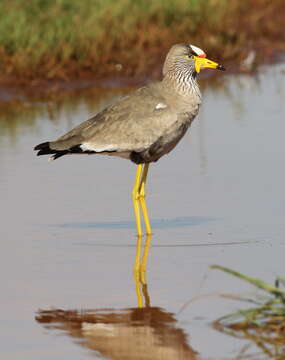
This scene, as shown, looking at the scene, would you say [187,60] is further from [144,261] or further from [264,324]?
[264,324]

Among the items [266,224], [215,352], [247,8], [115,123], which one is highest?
[247,8]

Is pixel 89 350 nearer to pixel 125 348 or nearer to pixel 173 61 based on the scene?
pixel 125 348

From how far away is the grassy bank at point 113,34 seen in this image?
45.1 ft

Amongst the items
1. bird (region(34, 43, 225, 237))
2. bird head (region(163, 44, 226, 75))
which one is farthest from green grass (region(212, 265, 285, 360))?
bird head (region(163, 44, 226, 75))

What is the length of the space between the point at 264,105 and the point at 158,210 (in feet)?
A: 13.1

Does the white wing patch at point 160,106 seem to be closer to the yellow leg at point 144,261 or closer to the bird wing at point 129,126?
the bird wing at point 129,126

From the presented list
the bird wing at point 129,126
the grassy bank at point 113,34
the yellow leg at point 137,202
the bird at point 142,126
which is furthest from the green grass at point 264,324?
the grassy bank at point 113,34

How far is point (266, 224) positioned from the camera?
8375 millimetres

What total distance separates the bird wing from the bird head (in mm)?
366

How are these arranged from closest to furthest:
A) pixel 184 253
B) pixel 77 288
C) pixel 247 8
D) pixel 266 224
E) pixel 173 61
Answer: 1. pixel 77 288
2. pixel 184 253
3. pixel 266 224
4. pixel 173 61
5. pixel 247 8

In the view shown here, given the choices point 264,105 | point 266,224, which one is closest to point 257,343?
point 266,224

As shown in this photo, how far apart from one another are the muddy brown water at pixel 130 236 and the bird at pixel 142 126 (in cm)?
47

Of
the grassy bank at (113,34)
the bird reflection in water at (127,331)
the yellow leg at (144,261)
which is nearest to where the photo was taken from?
the bird reflection in water at (127,331)

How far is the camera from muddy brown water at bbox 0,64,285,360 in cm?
620
